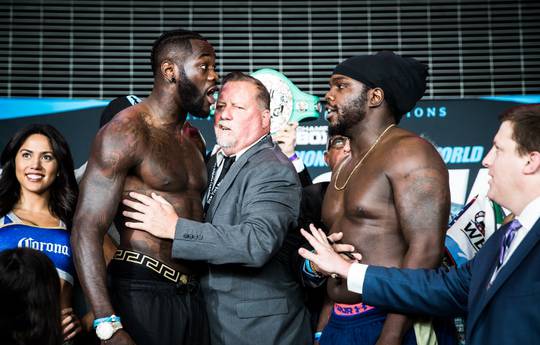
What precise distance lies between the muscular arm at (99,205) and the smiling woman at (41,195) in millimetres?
654

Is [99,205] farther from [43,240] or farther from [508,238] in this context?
[508,238]

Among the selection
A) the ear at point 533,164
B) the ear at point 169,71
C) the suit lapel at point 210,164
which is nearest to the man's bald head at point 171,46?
the ear at point 169,71

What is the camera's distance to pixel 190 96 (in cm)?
338

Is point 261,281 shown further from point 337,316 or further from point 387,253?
point 387,253

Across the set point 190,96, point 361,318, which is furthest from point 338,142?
point 361,318

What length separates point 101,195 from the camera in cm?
300

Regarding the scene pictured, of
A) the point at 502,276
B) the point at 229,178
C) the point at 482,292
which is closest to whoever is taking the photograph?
the point at 502,276

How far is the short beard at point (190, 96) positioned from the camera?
3.37 m

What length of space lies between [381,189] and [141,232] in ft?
3.02

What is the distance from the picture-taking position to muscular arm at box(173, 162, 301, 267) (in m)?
3.02

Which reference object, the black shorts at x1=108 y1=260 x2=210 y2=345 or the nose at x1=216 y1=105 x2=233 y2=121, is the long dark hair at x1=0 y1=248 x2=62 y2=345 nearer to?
the black shorts at x1=108 y1=260 x2=210 y2=345

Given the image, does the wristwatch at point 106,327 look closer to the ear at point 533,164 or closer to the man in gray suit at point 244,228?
the man in gray suit at point 244,228

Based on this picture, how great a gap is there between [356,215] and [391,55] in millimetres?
722

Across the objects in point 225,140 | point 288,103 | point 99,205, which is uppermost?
point 288,103
